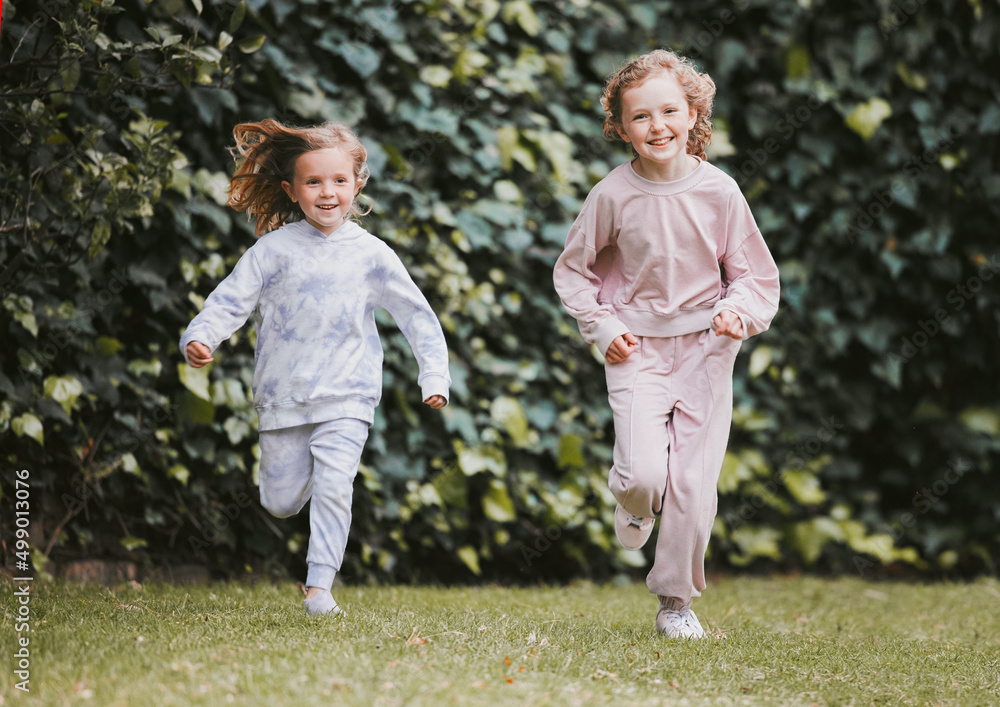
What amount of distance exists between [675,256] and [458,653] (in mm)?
1319

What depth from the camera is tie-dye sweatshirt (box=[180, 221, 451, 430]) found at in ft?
9.22

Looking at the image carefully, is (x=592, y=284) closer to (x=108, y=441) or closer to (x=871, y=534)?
(x=108, y=441)

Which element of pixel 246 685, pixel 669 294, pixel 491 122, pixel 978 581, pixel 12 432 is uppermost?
pixel 491 122

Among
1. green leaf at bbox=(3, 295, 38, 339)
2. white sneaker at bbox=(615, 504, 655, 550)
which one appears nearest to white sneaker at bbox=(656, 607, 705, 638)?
white sneaker at bbox=(615, 504, 655, 550)

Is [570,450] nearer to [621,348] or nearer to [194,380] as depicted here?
[621,348]

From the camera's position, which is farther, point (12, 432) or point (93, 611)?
point (12, 432)

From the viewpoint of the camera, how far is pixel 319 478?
2801 millimetres

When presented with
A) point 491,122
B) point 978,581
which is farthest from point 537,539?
point 978,581

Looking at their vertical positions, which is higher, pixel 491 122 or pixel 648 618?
pixel 491 122

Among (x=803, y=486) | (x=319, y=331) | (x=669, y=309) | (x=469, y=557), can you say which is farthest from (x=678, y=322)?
(x=803, y=486)

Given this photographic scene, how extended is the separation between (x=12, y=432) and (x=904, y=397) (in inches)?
158

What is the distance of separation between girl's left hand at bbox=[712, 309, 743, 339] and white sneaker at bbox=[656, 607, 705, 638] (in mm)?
841

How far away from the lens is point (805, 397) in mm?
4965

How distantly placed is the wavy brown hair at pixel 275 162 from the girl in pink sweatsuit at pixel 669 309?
77 centimetres
